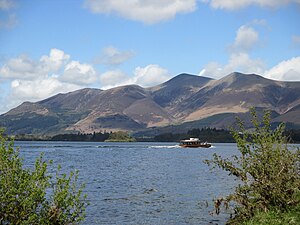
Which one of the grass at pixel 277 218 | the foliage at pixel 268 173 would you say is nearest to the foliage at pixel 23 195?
the grass at pixel 277 218

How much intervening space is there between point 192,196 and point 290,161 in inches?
1137

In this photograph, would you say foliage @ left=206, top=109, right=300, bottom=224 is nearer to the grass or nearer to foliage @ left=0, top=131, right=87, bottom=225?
the grass

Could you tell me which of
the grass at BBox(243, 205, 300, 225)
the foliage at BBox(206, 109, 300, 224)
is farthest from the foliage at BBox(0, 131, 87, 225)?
the foliage at BBox(206, 109, 300, 224)

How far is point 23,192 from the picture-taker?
74.3ft

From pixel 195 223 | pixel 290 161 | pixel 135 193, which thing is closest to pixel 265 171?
pixel 290 161

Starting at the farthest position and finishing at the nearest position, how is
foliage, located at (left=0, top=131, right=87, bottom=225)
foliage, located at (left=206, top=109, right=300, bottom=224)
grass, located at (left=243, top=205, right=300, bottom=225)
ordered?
1. foliage, located at (left=206, top=109, right=300, bottom=224)
2. grass, located at (left=243, top=205, right=300, bottom=225)
3. foliage, located at (left=0, top=131, right=87, bottom=225)

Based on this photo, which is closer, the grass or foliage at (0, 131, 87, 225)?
foliage at (0, 131, 87, 225)

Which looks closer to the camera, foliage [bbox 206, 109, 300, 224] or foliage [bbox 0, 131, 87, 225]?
foliage [bbox 0, 131, 87, 225]

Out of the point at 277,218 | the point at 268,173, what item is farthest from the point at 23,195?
the point at 268,173

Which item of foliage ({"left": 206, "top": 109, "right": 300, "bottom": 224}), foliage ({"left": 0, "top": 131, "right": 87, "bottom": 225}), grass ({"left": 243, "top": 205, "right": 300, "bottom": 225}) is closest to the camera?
foliage ({"left": 0, "top": 131, "right": 87, "bottom": 225})

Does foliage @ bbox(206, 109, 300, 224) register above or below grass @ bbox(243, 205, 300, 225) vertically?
above

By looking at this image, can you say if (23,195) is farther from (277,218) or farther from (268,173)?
(268,173)

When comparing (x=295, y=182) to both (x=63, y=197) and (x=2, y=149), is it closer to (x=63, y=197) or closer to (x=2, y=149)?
(x=63, y=197)

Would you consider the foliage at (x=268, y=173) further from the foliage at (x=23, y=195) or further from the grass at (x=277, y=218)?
the foliage at (x=23, y=195)
